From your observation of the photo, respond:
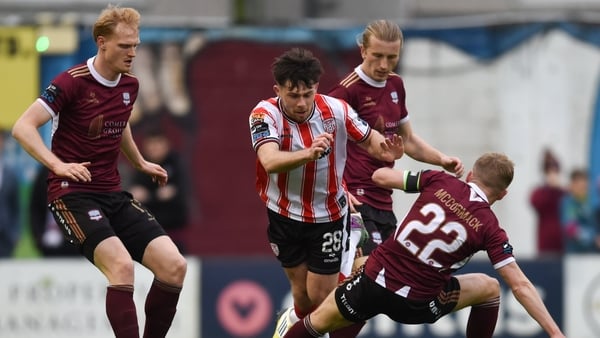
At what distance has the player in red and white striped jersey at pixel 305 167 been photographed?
7.93 meters

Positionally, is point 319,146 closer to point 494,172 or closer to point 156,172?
point 494,172

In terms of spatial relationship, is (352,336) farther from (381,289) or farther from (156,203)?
(156,203)

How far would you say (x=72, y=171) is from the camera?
25.7 feet

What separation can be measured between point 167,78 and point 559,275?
4756 millimetres

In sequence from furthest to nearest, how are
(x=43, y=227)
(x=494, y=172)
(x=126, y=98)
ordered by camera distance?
(x=43, y=227)
(x=126, y=98)
(x=494, y=172)

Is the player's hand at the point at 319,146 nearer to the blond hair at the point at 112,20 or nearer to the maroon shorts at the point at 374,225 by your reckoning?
the blond hair at the point at 112,20

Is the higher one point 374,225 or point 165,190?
point 374,225

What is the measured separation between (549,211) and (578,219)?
0.33 m

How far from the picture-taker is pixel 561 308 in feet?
44.1

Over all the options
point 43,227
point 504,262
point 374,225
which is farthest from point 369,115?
point 43,227

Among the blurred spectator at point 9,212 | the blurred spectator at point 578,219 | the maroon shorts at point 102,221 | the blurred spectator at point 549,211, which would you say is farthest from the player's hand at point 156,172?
the blurred spectator at point 578,219

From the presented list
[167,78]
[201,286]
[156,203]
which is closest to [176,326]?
[201,286]

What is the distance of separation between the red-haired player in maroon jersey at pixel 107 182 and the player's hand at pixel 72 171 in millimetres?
158

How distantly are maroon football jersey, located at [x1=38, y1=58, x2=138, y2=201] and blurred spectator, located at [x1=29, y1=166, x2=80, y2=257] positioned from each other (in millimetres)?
6040
